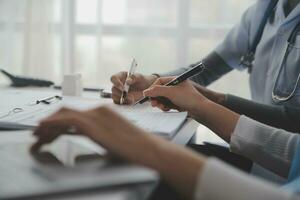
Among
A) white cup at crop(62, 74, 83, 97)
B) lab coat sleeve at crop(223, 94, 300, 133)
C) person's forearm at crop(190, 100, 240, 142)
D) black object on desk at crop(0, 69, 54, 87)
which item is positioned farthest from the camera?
black object on desk at crop(0, 69, 54, 87)

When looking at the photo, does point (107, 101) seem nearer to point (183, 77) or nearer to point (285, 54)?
point (183, 77)

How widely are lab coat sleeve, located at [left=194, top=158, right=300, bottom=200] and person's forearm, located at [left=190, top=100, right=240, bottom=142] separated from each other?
15.1 inches

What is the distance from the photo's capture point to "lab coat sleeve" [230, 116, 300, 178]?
0.78 meters

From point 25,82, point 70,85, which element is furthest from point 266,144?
point 25,82

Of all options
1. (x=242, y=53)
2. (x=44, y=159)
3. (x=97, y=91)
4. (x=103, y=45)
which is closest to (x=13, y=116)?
(x=44, y=159)

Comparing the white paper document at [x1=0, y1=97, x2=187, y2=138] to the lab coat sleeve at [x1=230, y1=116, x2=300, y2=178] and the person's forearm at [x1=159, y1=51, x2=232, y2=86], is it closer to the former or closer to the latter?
the lab coat sleeve at [x1=230, y1=116, x2=300, y2=178]

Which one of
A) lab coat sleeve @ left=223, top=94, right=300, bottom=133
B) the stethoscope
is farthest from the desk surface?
the stethoscope

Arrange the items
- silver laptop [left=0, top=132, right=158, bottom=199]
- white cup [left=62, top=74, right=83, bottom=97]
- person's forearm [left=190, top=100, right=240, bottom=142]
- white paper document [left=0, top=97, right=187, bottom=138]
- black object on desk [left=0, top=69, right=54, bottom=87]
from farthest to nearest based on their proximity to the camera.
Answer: black object on desk [left=0, top=69, right=54, bottom=87], white cup [left=62, top=74, right=83, bottom=97], person's forearm [left=190, top=100, right=240, bottom=142], white paper document [left=0, top=97, right=187, bottom=138], silver laptop [left=0, top=132, right=158, bottom=199]

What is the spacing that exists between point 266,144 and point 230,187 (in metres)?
0.34

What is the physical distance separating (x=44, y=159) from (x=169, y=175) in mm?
181

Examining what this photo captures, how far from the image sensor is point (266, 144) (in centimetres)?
80

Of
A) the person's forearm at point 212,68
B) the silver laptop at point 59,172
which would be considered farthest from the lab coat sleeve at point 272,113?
the silver laptop at point 59,172

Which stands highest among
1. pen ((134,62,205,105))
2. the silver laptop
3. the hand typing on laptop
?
pen ((134,62,205,105))

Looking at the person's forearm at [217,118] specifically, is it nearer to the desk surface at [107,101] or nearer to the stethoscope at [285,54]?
the desk surface at [107,101]
